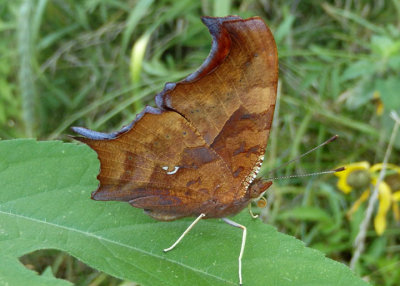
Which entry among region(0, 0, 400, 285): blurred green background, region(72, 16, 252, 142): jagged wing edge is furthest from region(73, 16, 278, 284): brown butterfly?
region(0, 0, 400, 285): blurred green background

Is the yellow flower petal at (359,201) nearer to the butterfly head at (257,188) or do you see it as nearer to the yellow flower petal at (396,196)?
the yellow flower petal at (396,196)

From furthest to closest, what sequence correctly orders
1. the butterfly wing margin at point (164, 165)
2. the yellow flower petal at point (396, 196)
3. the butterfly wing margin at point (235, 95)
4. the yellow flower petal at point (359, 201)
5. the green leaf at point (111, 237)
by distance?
the yellow flower petal at point (359, 201), the yellow flower petal at point (396, 196), the butterfly wing margin at point (164, 165), the butterfly wing margin at point (235, 95), the green leaf at point (111, 237)

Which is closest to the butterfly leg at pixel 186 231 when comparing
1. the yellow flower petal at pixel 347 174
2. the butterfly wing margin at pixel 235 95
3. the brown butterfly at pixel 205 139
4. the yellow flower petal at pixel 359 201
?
the brown butterfly at pixel 205 139

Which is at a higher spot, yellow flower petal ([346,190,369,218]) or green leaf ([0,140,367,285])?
green leaf ([0,140,367,285])

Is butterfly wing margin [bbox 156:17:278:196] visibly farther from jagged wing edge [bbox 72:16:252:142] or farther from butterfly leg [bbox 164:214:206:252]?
butterfly leg [bbox 164:214:206:252]

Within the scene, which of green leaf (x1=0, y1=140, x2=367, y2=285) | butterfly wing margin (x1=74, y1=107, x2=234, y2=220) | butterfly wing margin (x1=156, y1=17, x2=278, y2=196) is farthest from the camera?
butterfly wing margin (x1=74, y1=107, x2=234, y2=220)

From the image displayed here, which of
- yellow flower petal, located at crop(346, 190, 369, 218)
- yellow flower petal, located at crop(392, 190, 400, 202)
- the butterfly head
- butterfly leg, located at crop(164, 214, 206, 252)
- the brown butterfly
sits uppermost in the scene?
the brown butterfly

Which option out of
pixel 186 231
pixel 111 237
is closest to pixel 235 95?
pixel 186 231
